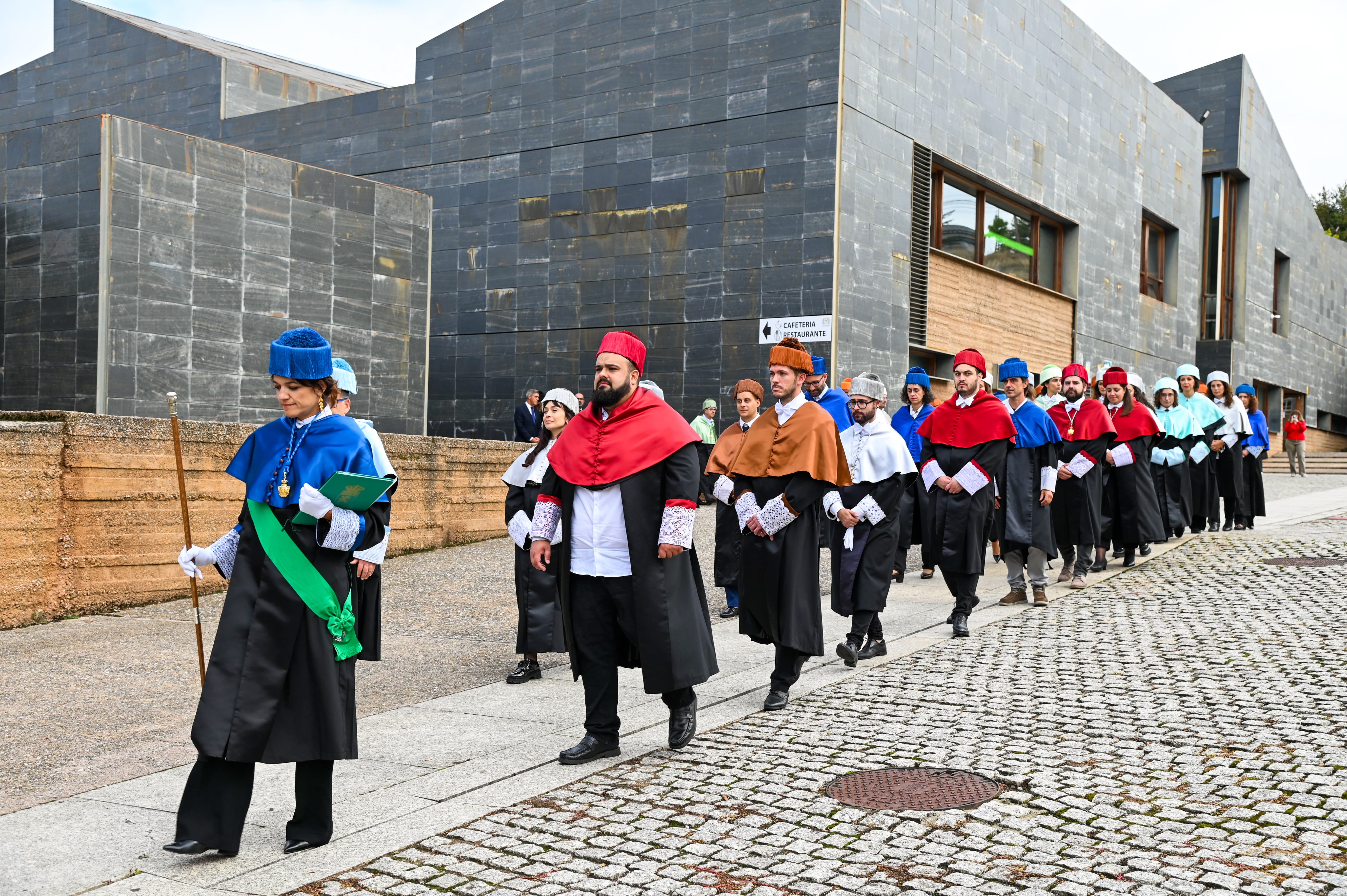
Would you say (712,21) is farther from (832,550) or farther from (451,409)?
(832,550)

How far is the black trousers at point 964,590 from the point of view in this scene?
30.0 ft

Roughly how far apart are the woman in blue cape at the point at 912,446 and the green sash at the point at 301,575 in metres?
6.71

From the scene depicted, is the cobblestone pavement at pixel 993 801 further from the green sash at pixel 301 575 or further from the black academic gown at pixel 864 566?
the green sash at pixel 301 575

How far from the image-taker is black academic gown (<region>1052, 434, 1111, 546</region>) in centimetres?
1195

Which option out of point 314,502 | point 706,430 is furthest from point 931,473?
point 706,430

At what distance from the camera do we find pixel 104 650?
330 inches

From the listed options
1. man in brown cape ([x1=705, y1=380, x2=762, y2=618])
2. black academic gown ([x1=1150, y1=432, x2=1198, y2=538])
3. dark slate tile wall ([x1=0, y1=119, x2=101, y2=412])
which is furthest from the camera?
A: dark slate tile wall ([x1=0, y1=119, x2=101, y2=412])

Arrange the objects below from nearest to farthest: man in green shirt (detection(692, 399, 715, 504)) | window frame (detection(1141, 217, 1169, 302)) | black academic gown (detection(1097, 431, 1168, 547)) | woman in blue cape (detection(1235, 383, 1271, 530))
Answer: black academic gown (detection(1097, 431, 1168, 547)) → woman in blue cape (detection(1235, 383, 1271, 530)) → man in green shirt (detection(692, 399, 715, 504)) → window frame (detection(1141, 217, 1169, 302))

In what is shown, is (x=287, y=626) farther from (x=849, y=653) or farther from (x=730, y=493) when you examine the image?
(x=849, y=653)

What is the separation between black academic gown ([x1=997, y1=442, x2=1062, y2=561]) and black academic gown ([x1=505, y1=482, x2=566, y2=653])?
14.2ft

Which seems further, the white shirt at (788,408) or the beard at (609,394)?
the white shirt at (788,408)

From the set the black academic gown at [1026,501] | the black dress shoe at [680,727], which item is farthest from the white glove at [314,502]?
the black academic gown at [1026,501]

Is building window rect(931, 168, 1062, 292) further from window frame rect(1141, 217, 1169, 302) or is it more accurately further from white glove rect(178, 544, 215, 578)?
white glove rect(178, 544, 215, 578)

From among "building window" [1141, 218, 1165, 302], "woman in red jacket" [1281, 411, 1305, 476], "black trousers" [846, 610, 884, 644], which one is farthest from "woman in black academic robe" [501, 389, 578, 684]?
"building window" [1141, 218, 1165, 302]
